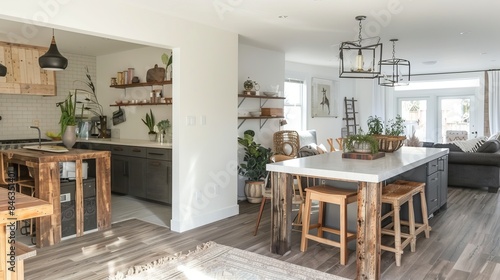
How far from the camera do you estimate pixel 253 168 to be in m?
5.90

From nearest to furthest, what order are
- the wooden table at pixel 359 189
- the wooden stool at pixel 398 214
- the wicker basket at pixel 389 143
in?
1. the wooden table at pixel 359 189
2. the wooden stool at pixel 398 214
3. the wicker basket at pixel 389 143

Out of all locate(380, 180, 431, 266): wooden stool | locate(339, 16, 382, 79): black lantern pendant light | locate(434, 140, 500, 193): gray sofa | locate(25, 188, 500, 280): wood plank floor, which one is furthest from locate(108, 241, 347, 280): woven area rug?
locate(434, 140, 500, 193): gray sofa

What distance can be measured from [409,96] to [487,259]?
792cm

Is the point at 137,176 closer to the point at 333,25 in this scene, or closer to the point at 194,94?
the point at 194,94

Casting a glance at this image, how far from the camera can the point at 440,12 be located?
4086 millimetres

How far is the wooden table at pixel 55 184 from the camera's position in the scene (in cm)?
393

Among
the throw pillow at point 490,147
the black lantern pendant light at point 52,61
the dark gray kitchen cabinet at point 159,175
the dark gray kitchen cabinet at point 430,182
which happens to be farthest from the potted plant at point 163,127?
the throw pillow at point 490,147

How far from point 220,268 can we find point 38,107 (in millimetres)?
5121

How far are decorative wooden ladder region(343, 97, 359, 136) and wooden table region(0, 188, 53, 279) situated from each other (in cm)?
895

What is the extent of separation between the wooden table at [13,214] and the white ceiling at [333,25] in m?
2.27

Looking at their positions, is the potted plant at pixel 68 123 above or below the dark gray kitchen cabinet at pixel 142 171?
above

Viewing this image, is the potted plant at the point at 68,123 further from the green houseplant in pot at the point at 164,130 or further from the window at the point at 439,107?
the window at the point at 439,107

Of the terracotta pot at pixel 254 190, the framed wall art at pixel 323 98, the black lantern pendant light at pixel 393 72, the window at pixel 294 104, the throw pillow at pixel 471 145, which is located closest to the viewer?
the black lantern pendant light at pixel 393 72

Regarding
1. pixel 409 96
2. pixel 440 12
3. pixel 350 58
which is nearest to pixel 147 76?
pixel 350 58
